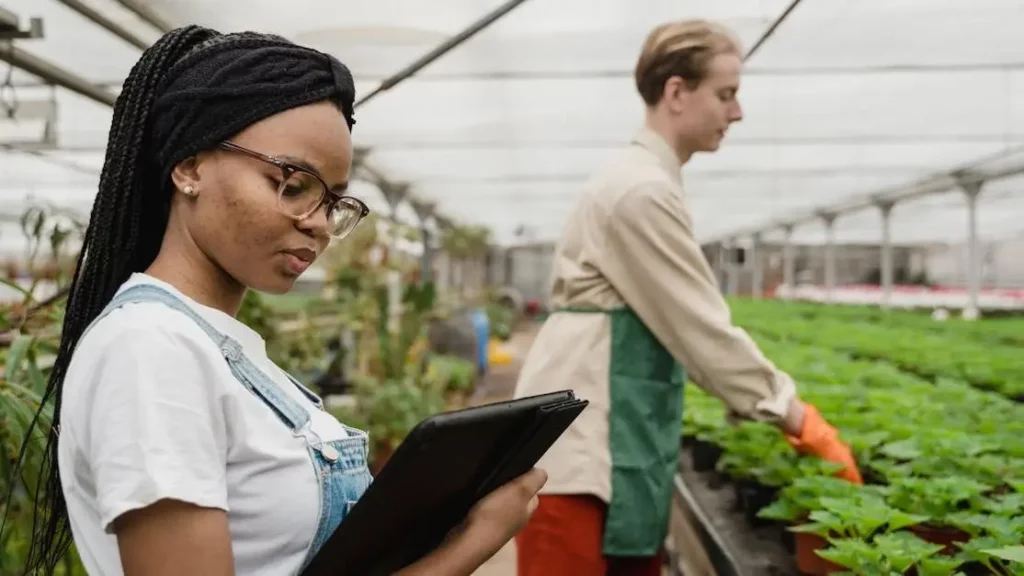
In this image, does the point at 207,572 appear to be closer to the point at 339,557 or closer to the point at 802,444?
the point at 339,557

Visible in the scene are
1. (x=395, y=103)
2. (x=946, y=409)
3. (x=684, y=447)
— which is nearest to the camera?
(x=946, y=409)

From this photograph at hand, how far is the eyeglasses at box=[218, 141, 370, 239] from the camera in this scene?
837 mm

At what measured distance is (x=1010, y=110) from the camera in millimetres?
6793

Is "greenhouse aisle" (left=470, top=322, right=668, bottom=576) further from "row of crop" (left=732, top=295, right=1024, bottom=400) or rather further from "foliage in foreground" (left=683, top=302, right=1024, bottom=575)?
"row of crop" (left=732, top=295, right=1024, bottom=400)

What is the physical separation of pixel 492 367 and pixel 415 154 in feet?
15.1

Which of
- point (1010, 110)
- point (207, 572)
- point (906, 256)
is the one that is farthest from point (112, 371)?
point (906, 256)

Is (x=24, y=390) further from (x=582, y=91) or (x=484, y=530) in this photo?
(x=582, y=91)

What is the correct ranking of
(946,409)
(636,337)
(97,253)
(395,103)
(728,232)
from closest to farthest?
(97,253) < (636,337) < (946,409) < (395,103) < (728,232)

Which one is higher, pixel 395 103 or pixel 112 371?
pixel 395 103

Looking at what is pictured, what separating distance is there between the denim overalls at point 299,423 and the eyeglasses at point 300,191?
0.13 meters

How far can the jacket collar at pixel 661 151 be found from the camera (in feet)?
6.82

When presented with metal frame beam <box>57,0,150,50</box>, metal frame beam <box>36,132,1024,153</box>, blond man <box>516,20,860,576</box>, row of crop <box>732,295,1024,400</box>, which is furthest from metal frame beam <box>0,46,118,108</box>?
metal frame beam <box>36,132,1024,153</box>

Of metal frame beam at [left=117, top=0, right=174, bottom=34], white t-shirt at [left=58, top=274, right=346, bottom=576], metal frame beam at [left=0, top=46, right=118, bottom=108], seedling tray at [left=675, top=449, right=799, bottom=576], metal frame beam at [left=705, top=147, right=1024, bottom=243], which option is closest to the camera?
white t-shirt at [left=58, top=274, right=346, bottom=576]

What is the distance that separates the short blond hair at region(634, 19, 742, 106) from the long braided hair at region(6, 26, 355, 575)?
1220mm
